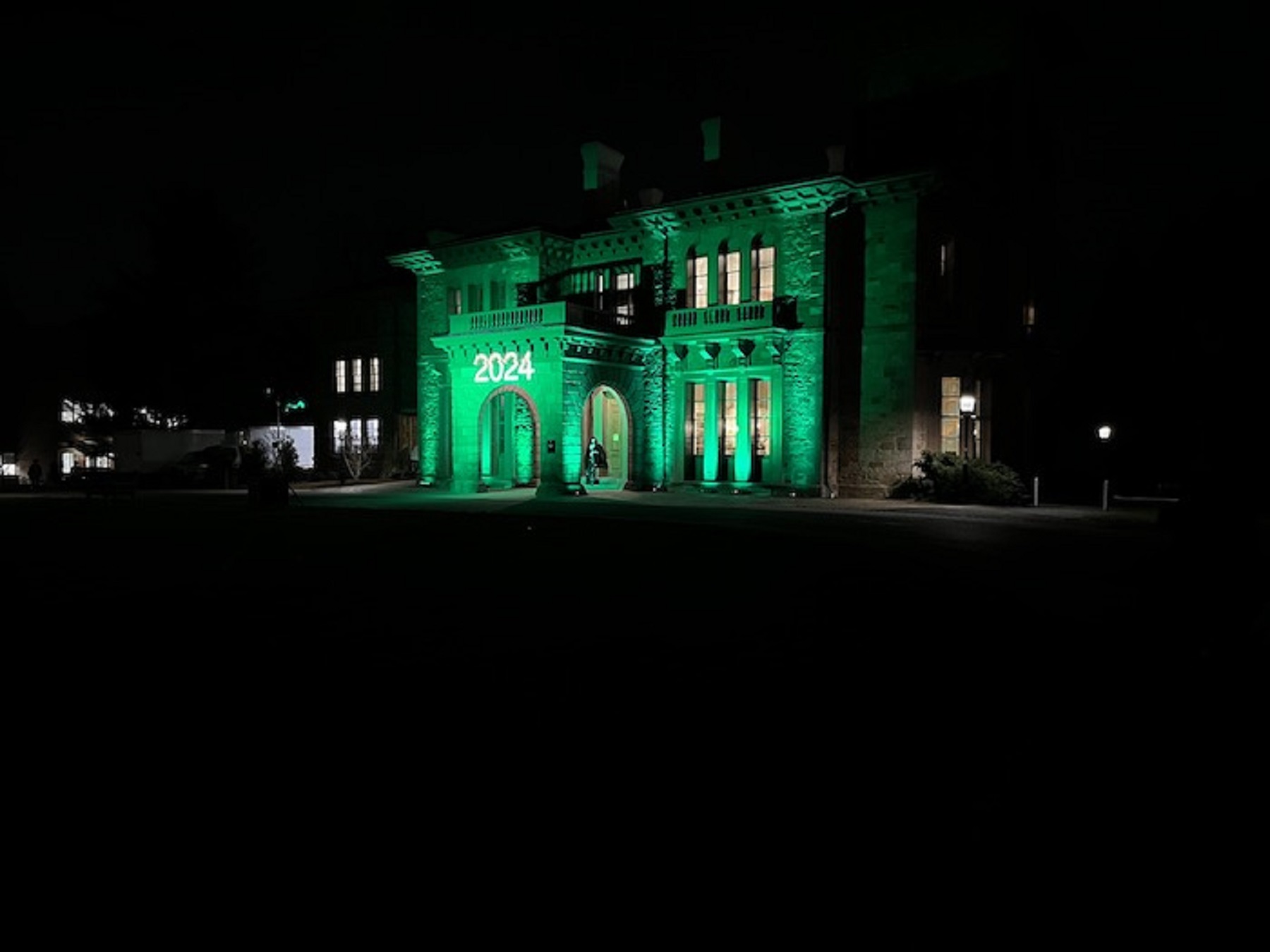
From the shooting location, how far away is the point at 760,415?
28.2m

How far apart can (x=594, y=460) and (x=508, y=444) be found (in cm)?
381

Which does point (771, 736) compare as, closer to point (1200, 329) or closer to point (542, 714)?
point (542, 714)

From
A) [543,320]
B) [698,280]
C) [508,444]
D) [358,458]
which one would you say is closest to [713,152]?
[698,280]

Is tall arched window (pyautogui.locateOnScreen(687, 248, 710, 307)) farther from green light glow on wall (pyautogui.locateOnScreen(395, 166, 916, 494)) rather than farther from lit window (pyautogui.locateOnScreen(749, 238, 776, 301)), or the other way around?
lit window (pyautogui.locateOnScreen(749, 238, 776, 301))

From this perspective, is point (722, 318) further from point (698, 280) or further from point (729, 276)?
point (698, 280)

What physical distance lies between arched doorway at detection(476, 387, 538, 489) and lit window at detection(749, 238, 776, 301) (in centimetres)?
924

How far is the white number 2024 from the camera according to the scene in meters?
27.8

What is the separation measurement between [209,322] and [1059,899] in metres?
54.1

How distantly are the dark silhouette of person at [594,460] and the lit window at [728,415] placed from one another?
18.1 ft

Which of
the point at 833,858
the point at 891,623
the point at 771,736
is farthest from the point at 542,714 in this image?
the point at 891,623

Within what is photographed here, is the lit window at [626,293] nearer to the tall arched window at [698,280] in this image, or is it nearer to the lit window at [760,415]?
the tall arched window at [698,280]

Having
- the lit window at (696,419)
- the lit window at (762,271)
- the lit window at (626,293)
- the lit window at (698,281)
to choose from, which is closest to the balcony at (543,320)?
the lit window at (626,293)

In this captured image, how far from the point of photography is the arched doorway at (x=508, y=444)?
32.8 m

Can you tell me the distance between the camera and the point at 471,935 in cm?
288
